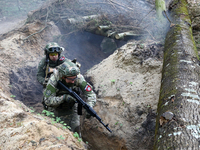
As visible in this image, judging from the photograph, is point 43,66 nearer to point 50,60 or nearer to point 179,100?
point 50,60

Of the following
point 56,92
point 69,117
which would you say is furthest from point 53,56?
point 69,117

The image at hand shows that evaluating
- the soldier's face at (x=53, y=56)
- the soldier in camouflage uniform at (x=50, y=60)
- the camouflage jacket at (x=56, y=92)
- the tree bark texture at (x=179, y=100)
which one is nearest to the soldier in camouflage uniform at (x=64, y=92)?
the camouflage jacket at (x=56, y=92)

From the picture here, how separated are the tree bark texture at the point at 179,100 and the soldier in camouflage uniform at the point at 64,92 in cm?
187

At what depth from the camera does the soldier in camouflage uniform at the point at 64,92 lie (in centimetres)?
382

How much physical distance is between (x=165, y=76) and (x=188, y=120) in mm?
1341

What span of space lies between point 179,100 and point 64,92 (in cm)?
277

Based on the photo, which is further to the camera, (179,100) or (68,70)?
(68,70)

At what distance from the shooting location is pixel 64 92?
431 centimetres

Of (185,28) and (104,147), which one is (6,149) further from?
(185,28)

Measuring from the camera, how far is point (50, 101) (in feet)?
13.0

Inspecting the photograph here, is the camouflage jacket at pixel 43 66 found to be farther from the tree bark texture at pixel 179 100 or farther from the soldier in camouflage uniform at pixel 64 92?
the tree bark texture at pixel 179 100

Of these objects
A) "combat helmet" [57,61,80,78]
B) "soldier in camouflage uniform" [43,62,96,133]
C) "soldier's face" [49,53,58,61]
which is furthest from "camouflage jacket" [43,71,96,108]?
"soldier's face" [49,53,58,61]

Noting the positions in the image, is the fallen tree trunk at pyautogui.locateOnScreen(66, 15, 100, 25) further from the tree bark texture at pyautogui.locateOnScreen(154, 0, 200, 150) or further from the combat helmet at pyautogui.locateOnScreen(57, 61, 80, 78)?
the combat helmet at pyautogui.locateOnScreen(57, 61, 80, 78)

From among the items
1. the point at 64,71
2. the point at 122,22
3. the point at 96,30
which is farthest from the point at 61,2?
the point at 64,71
